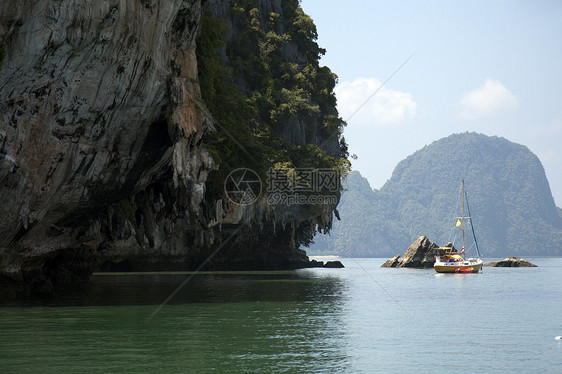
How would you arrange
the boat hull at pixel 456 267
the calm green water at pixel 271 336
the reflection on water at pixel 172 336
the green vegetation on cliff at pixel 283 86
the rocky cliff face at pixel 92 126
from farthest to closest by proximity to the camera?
the boat hull at pixel 456 267
the green vegetation on cliff at pixel 283 86
the rocky cliff face at pixel 92 126
the calm green water at pixel 271 336
the reflection on water at pixel 172 336

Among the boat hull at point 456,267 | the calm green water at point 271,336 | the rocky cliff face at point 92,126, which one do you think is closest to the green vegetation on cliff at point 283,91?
the rocky cliff face at point 92,126

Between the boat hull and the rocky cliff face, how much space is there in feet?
134

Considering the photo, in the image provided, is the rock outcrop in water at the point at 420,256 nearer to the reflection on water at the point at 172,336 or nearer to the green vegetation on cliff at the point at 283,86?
the green vegetation on cliff at the point at 283,86

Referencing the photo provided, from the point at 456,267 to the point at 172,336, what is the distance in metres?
53.4

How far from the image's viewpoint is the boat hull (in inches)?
2491

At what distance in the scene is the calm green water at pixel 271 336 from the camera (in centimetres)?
1179

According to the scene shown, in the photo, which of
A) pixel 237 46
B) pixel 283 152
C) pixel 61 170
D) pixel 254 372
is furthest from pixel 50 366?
pixel 237 46

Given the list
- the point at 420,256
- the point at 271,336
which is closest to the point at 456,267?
the point at 420,256

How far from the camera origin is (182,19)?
21.1 metres

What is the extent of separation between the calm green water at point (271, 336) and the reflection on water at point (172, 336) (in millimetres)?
24

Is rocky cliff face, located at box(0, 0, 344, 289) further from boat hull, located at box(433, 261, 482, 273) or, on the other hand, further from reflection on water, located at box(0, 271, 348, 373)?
boat hull, located at box(433, 261, 482, 273)

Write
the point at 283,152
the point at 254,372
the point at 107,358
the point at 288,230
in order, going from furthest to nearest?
the point at 288,230, the point at 283,152, the point at 107,358, the point at 254,372

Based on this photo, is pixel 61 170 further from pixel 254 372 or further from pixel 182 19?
pixel 254 372

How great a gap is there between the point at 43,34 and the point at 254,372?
10253mm
